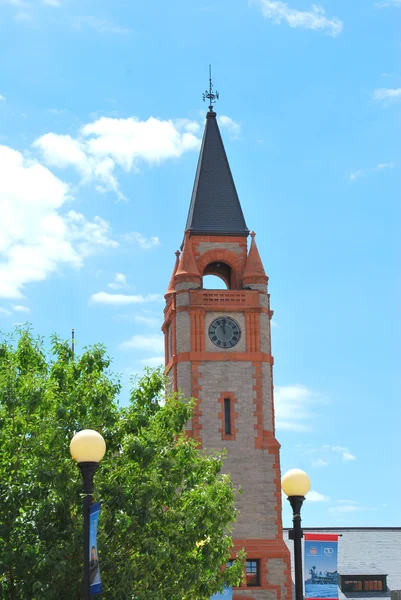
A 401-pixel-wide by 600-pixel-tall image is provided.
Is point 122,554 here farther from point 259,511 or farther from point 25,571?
point 259,511

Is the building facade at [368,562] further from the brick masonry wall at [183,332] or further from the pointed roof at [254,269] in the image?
the pointed roof at [254,269]

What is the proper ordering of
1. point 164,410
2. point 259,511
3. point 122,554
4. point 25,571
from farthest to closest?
point 259,511, point 164,410, point 122,554, point 25,571

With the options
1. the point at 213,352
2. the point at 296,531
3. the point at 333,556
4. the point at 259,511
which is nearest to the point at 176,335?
the point at 213,352

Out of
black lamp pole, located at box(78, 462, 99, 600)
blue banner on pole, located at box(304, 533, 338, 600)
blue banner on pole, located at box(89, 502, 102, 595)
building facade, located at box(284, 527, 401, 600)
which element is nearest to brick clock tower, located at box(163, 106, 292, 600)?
building facade, located at box(284, 527, 401, 600)

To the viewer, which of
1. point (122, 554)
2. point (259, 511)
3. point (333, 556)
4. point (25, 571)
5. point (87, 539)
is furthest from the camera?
point (259, 511)

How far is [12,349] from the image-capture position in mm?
33719

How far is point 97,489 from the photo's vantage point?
2977cm

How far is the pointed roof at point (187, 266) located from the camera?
58219 millimetres

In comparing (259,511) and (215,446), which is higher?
(215,446)

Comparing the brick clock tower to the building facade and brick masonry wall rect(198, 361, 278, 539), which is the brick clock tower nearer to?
brick masonry wall rect(198, 361, 278, 539)

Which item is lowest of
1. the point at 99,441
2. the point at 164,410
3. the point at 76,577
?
the point at 76,577

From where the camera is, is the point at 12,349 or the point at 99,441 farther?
the point at 12,349

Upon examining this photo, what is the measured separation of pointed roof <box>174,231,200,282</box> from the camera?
58219 mm

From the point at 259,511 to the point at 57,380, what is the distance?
2556 centimetres
